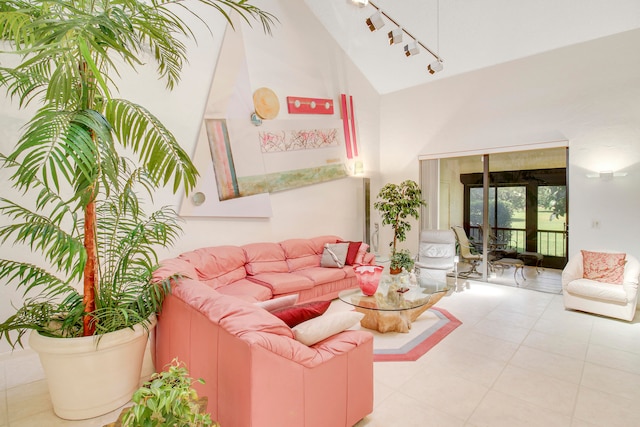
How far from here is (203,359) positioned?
180 cm

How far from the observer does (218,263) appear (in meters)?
3.82

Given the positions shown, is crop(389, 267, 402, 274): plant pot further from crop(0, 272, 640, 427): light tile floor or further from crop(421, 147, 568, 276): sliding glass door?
crop(421, 147, 568, 276): sliding glass door

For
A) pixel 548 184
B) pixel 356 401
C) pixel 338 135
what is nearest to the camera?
pixel 356 401

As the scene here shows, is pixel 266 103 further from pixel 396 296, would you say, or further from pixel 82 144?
pixel 82 144

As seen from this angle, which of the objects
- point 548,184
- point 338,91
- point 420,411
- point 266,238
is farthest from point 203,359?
point 548,184

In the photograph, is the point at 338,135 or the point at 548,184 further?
the point at 338,135

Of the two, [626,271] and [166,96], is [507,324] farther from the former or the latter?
[166,96]

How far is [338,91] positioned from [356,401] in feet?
16.5

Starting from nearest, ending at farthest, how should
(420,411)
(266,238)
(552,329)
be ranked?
(420,411) → (552,329) → (266,238)

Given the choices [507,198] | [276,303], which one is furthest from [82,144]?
[507,198]

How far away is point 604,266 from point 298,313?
14.3 feet

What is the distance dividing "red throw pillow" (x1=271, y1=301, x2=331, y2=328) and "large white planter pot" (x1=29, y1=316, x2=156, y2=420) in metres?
0.98

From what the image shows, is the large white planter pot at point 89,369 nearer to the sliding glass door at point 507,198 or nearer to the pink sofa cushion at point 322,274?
the pink sofa cushion at point 322,274

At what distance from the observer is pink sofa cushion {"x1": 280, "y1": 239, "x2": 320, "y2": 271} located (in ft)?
15.2
